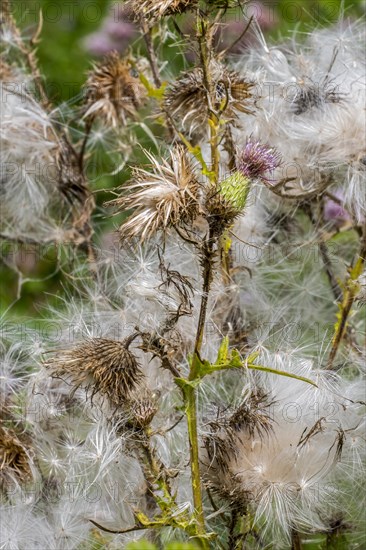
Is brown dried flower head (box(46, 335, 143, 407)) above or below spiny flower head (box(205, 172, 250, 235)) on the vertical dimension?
below

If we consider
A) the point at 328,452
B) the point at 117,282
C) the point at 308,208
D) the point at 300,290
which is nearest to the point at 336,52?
the point at 308,208

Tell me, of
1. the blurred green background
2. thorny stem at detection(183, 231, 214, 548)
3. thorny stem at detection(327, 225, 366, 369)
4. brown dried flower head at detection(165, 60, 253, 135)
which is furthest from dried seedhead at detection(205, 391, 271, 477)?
the blurred green background

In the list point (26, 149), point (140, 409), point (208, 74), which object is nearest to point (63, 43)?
point (26, 149)

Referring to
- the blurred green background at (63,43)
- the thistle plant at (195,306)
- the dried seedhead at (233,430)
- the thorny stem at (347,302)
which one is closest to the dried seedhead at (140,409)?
the thistle plant at (195,306)

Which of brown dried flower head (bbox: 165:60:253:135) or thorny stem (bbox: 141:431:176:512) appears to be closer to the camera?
thorny stem (bbox: 141:431:176:512)

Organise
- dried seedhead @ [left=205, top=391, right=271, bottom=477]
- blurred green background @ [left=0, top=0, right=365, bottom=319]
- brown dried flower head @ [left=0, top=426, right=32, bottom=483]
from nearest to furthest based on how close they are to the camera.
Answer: dried seedhead @ [left=205, top=391, right=271, bottom=477] < brown dried flower head @ [left=0, top=426, right=32, bottom=483] < blurred green background @ [left=0, top=0, right=365, bottom=319]

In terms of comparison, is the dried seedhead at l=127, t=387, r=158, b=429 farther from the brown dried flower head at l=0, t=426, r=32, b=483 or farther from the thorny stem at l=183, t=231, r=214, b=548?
the brown dried flower head at l=0, t=426, r=32, b=483
